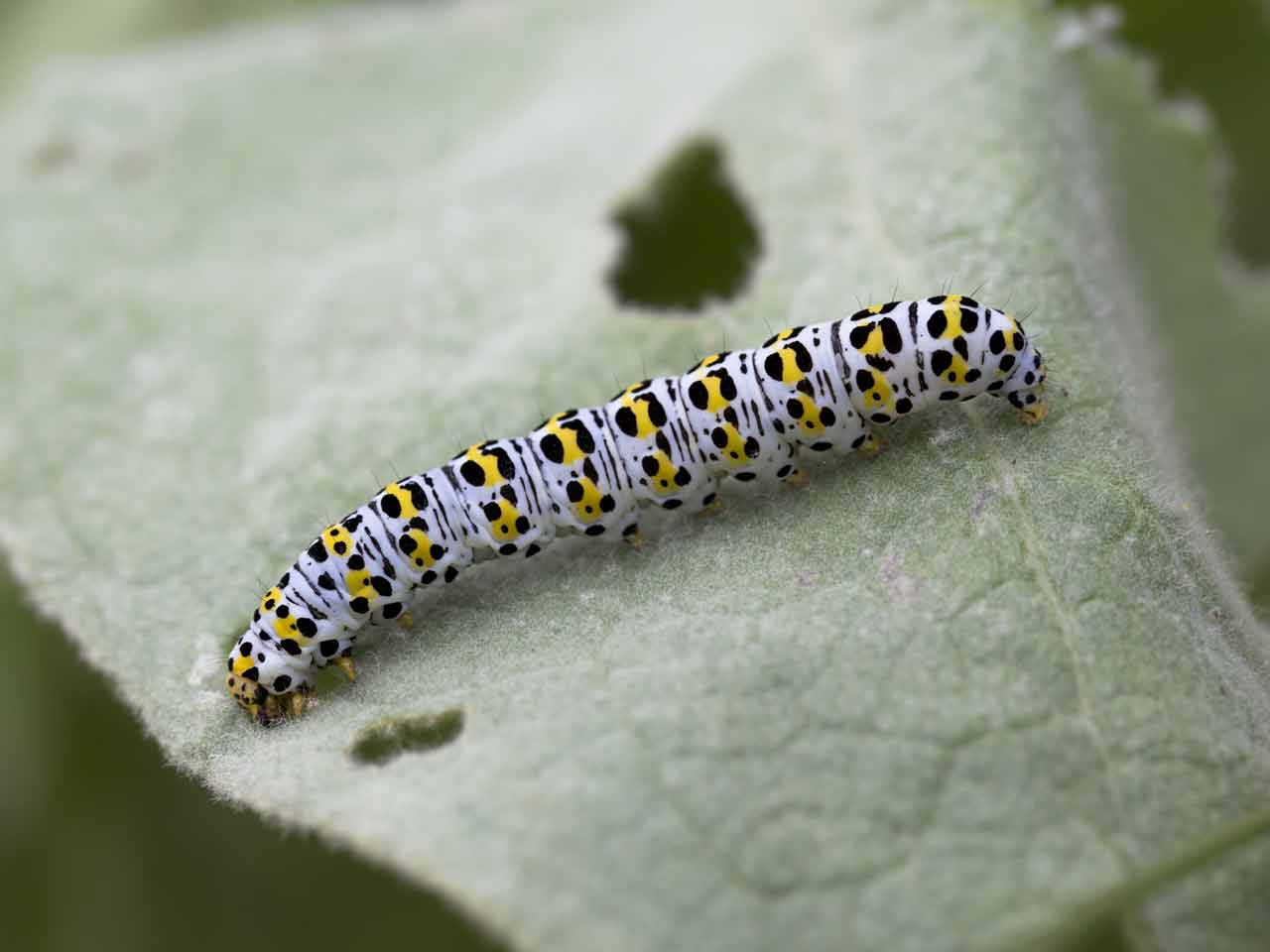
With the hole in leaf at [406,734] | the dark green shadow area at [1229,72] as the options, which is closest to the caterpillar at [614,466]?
the hole in leaf at [406,734]

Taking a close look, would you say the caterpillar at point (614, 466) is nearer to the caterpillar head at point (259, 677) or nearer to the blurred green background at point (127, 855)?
the caterpillar head at point (259, 677)

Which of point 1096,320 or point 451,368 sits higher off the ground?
point 451,368

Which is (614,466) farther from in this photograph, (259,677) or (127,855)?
(127,855)

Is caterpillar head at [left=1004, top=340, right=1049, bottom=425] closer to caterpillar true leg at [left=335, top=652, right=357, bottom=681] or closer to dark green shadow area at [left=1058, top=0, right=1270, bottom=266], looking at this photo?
caterpillar true leg at [left=335, top=652, right=357, bottom=681]

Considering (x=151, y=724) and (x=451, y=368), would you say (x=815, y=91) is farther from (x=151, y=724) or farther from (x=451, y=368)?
(x=151, y=724)

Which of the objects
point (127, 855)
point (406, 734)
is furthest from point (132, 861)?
point (406, 734)

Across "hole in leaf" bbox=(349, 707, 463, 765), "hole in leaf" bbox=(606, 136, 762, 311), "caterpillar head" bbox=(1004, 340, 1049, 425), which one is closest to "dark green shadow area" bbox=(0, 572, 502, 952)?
"hole in leaf" bbox=(349, 707, 463, 765)

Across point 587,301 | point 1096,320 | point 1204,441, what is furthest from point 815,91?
point 1204,441
